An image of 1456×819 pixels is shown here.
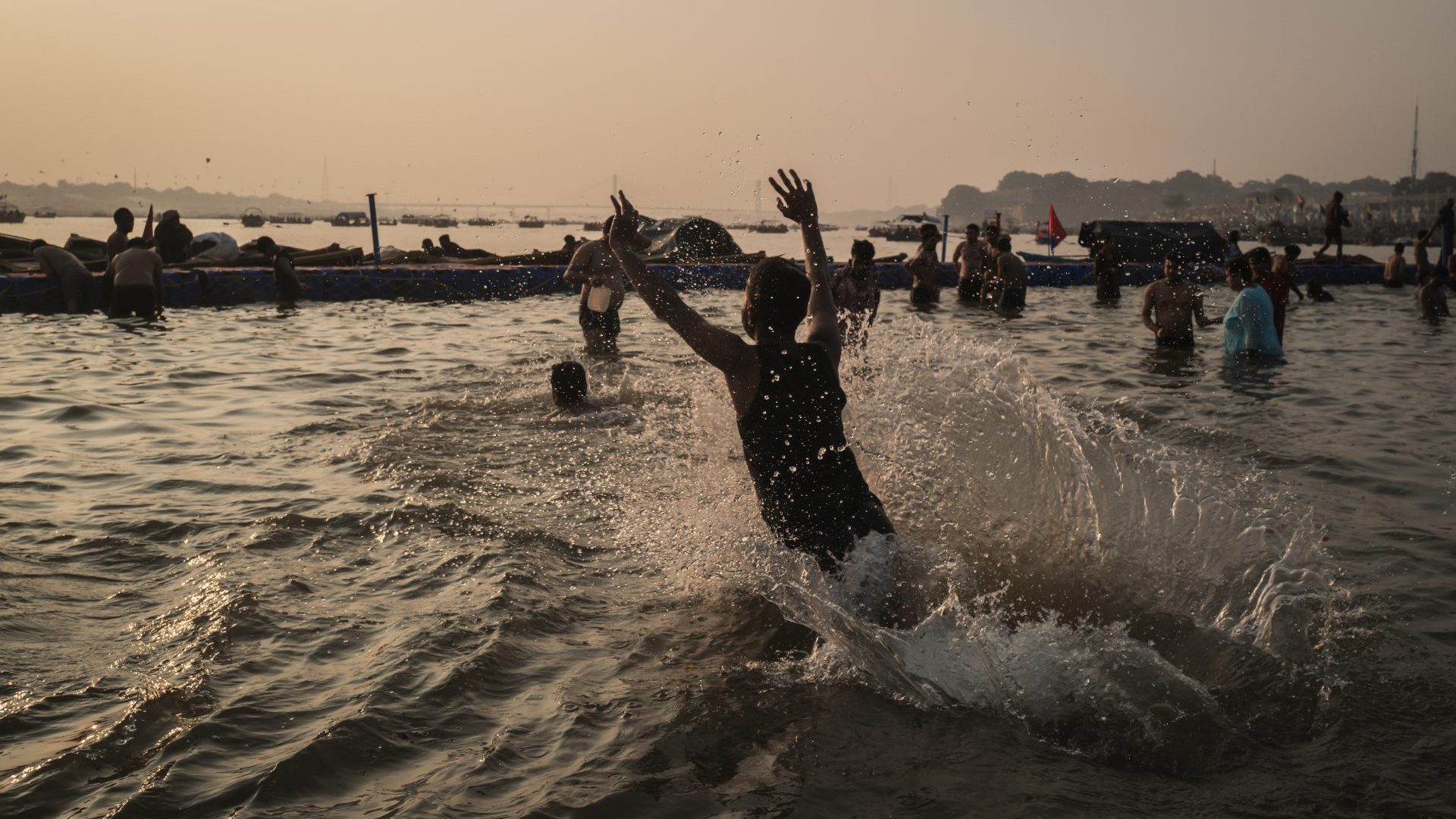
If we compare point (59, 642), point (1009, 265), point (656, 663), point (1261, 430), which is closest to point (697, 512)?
point (656, 663)

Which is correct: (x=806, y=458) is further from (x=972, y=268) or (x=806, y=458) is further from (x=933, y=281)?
(x=972, y=268)

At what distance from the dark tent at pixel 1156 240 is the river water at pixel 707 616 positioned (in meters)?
27.8

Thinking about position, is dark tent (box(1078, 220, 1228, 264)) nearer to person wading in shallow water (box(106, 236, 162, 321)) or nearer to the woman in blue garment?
the woman in blue garment

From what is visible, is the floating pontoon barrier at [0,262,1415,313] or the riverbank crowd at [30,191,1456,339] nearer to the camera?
the riverbank crowd at [30,191,1456,339]

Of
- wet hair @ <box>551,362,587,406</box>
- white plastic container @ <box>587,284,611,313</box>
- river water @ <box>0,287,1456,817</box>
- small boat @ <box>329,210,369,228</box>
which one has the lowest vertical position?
river water @ <box>0,287,1456,817</box>

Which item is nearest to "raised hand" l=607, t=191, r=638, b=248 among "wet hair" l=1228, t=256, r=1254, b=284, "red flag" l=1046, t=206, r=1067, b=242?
"wet hair" l=1228, t=256, r=1254, b=284

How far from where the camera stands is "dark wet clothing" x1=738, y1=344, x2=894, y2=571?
3932 millimetres

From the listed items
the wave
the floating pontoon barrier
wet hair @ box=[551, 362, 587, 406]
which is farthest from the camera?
the floating pontoon barrier

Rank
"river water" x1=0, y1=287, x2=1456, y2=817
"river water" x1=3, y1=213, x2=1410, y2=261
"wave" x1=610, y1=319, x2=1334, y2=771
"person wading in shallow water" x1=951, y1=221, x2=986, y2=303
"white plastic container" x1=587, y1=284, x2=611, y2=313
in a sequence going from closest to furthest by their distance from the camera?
"river water" x1=0, y1=287, x2=1456, y2=817 → "wave" x1=610, y1=319, x2=1334, y2=771 → "white plastic container" x1=587, y1=284, x2=611, y2=313 → "person wading in shallow water" x1=951, y1=221, x2=986, y2=303 → "river water" x1=3, y1=213, x2=1410, y2=261

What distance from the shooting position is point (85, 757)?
10.9 feet

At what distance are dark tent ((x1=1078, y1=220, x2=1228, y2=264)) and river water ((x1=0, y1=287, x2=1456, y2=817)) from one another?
91.1 feet

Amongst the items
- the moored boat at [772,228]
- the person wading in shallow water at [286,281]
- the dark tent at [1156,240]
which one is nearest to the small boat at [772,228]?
the moored boat at [772,228]

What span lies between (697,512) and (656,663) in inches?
76.4

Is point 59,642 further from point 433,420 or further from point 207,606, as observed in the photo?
point 433,420
